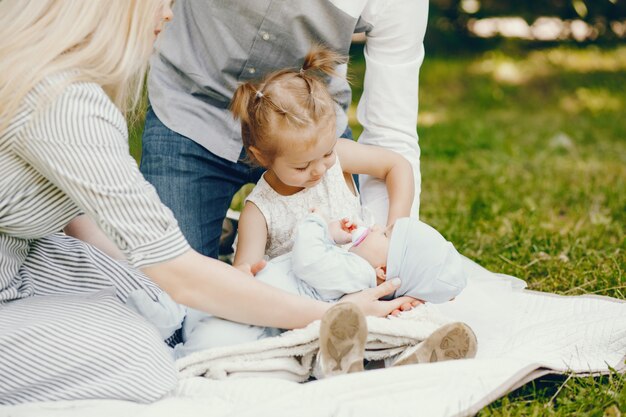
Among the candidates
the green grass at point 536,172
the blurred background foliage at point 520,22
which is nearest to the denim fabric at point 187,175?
the green grass at point 536,172

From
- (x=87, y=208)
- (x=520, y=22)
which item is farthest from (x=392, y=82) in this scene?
(x=520, y=22)

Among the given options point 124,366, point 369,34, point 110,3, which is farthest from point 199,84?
point 124,366

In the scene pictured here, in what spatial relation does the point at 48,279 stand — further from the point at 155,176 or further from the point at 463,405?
the point at 463,405

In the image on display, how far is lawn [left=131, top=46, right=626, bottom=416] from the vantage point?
9.49ft

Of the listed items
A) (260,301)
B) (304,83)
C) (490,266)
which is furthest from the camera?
(490,266)

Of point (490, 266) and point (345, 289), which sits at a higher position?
point (345, 289)

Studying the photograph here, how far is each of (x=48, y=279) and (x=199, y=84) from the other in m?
0.83

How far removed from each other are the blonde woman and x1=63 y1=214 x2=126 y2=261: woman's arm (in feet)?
1.47

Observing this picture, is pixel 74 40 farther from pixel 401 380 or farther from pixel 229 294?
pixel 401 380

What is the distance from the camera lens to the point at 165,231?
74.1 inches

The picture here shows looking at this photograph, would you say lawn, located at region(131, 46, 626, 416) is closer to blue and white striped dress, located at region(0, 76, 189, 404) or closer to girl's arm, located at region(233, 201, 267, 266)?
girl's arm, located at region(233, 201, 267, 266)

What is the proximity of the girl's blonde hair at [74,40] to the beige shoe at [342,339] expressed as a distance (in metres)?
0.71

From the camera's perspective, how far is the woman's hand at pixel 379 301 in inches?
85.9

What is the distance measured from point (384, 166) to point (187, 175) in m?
0.62
